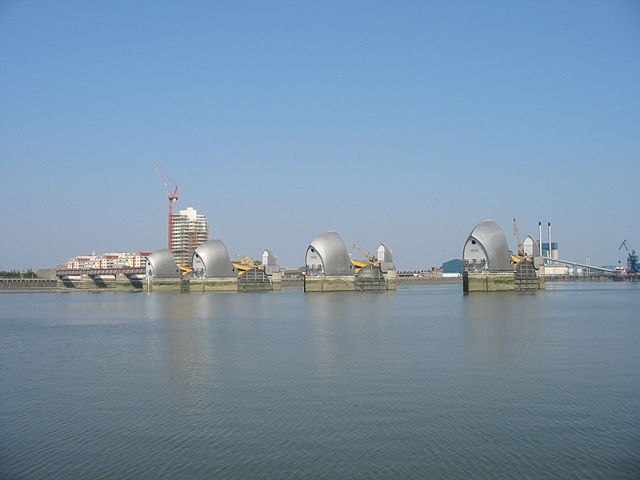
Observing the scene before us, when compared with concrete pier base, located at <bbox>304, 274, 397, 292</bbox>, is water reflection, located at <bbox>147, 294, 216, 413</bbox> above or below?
below

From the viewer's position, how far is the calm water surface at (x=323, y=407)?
38.5ft

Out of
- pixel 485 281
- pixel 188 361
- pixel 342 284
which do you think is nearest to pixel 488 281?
pixel 485 281

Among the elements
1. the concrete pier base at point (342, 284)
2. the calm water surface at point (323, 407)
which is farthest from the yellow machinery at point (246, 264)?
the calm water surface at point (323, 407)

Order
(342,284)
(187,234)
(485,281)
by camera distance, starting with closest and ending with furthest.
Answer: (485,281) → (342,284) → (187,234)

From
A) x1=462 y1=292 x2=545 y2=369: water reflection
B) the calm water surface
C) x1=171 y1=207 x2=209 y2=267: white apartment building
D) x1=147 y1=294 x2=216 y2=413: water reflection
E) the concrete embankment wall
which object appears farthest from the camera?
x1=171 y1=207 x2=209 y2=267: white apartment building

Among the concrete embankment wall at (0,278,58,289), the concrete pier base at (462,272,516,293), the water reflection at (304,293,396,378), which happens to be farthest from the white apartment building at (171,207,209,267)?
the water reflection at (304,293,396,378)

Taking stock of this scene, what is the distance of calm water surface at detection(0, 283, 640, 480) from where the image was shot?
11.7m

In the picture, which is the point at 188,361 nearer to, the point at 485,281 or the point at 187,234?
the point at 485,281

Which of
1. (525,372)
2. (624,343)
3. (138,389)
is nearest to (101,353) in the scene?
(138,389)

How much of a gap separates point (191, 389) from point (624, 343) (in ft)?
59.7

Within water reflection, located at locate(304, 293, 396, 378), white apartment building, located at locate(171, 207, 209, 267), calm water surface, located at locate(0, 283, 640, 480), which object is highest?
white apartment building, located at locate(171, 207, 209, 267)

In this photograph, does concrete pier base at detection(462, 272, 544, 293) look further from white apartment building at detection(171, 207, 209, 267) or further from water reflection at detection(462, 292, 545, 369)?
white apartment building at detection(171, 207, 209, 267)

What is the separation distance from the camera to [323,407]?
15680 millimetres

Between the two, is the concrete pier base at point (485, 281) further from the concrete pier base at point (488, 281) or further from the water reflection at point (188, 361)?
the water reflection at point (188, 361)
